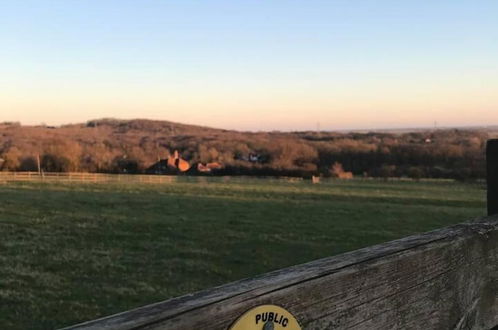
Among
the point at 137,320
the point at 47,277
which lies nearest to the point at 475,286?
the point at 137,320

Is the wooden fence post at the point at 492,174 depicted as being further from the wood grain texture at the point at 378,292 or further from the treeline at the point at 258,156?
the treeline at the point at 258,156

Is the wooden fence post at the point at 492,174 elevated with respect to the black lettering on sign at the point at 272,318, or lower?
elevated

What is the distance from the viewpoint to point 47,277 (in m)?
9.53

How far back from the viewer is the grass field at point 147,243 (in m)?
8.48

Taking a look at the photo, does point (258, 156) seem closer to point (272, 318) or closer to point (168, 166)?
point (168, 166)

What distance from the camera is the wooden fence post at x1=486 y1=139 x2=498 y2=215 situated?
211cm

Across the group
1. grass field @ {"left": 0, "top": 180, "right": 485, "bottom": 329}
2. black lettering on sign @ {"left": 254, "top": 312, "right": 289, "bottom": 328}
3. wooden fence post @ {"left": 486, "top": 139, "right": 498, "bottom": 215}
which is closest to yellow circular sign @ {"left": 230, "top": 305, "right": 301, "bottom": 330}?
black lettering on sign @ {"left": 254, "top": 312, "right": 289, "bottom": 328}

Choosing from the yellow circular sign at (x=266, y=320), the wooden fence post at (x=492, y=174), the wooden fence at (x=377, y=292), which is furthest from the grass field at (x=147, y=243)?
the yellow circular sign at (x=266, y=320)

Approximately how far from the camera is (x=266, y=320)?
3.80ft

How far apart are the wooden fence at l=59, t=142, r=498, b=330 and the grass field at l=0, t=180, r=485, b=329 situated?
6.33m

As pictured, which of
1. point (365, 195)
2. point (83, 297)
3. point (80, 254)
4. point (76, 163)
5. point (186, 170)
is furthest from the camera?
point (186, 170)

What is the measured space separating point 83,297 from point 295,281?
26.0ft

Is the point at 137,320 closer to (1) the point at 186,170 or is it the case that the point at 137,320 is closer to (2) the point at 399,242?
(2) the point at 399,242

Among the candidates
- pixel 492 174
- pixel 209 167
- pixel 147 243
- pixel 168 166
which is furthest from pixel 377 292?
pixel 209 167
